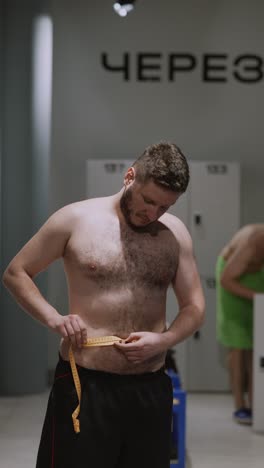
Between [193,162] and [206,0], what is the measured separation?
4.94 feet

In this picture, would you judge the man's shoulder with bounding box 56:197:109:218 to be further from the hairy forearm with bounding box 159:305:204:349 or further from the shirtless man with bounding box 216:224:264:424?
the shirtless man with bounding box 216:224:264:424

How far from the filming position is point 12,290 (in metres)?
2.10

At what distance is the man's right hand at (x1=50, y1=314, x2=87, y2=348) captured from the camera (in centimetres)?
197

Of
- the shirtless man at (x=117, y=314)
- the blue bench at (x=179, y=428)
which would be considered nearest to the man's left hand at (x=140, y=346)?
the shirtless man at (x=117, y=314)

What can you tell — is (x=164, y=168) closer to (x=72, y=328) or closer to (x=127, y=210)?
(x=127, y=210)

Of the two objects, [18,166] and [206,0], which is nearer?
[18,166]

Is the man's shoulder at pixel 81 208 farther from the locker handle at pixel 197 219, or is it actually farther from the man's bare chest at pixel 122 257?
the locker handle at pixel 197 219

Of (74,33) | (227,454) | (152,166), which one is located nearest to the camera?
(152,166)

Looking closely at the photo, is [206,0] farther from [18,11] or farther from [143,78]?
[18,11]

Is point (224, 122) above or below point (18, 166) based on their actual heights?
above

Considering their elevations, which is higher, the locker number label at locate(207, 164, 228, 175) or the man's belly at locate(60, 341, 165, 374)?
the locker number label at locate(207, 164, 228, 175)

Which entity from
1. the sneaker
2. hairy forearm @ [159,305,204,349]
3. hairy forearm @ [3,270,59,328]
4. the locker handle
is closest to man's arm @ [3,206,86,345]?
hairy forearm @ [3,270,59,328]

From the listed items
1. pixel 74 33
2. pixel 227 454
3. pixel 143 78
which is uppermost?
pixel 74 33

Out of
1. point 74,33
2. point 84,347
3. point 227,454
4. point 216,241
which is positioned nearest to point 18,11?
point 74,33
